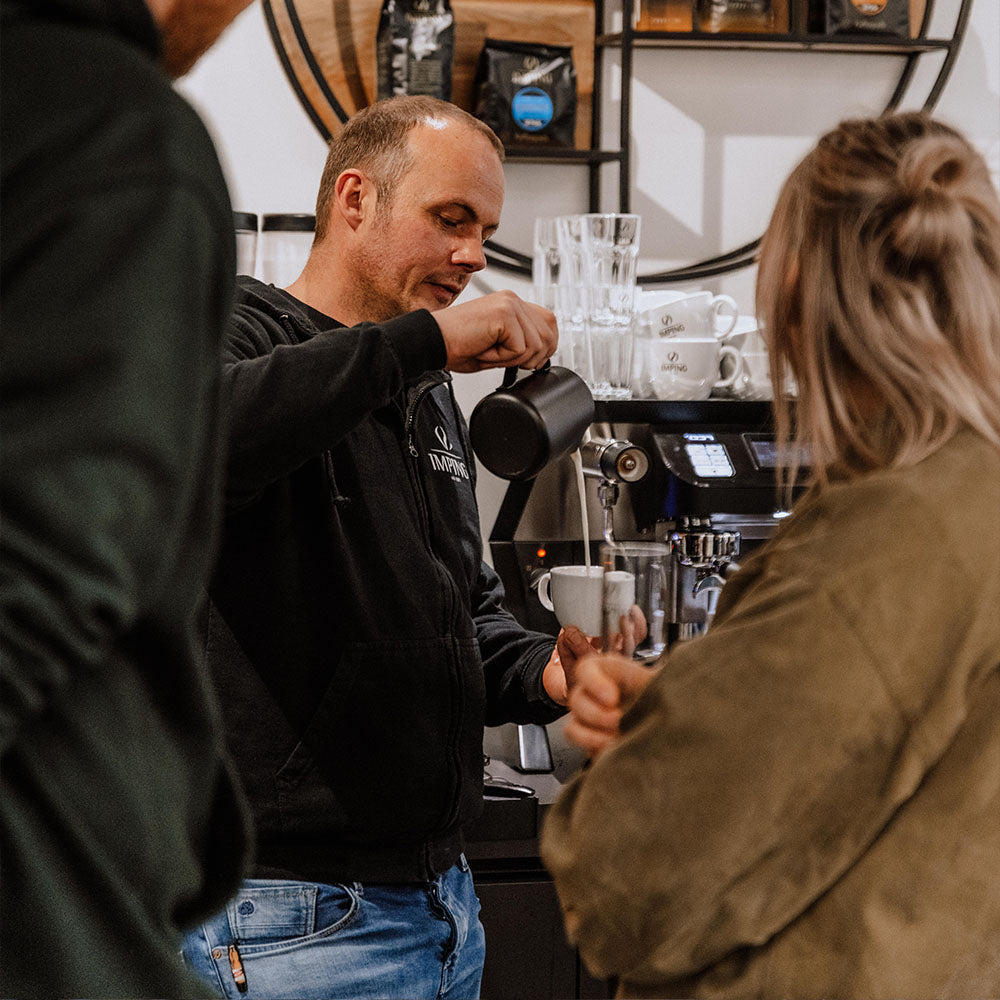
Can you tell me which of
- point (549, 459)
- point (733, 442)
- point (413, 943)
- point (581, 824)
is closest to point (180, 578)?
point (581, 824)

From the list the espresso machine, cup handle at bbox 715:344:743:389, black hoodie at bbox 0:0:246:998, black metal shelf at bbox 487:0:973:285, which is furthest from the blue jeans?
black metal shelf at bbox 487:0:973:285

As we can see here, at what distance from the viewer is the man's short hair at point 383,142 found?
1.55 metres

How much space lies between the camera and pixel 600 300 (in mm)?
2189

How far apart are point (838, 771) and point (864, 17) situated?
2080 millimetres

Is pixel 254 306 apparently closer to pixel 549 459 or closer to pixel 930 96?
pixel 549 459

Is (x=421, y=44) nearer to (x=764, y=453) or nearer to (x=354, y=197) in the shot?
(x=354, y=197)

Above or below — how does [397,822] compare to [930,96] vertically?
below

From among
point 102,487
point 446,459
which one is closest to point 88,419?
point 102,487

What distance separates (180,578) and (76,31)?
296 mm

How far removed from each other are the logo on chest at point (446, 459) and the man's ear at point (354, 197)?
30 cm

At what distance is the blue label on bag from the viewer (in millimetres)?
2361

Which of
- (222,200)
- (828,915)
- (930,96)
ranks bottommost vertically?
(828,915)

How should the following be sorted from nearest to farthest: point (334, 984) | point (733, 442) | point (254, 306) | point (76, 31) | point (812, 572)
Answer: point (76, 31) → point (812, 572) → point (334, 984) → point (254, 306) → point (733, 442)

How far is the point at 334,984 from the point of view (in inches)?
50.2
